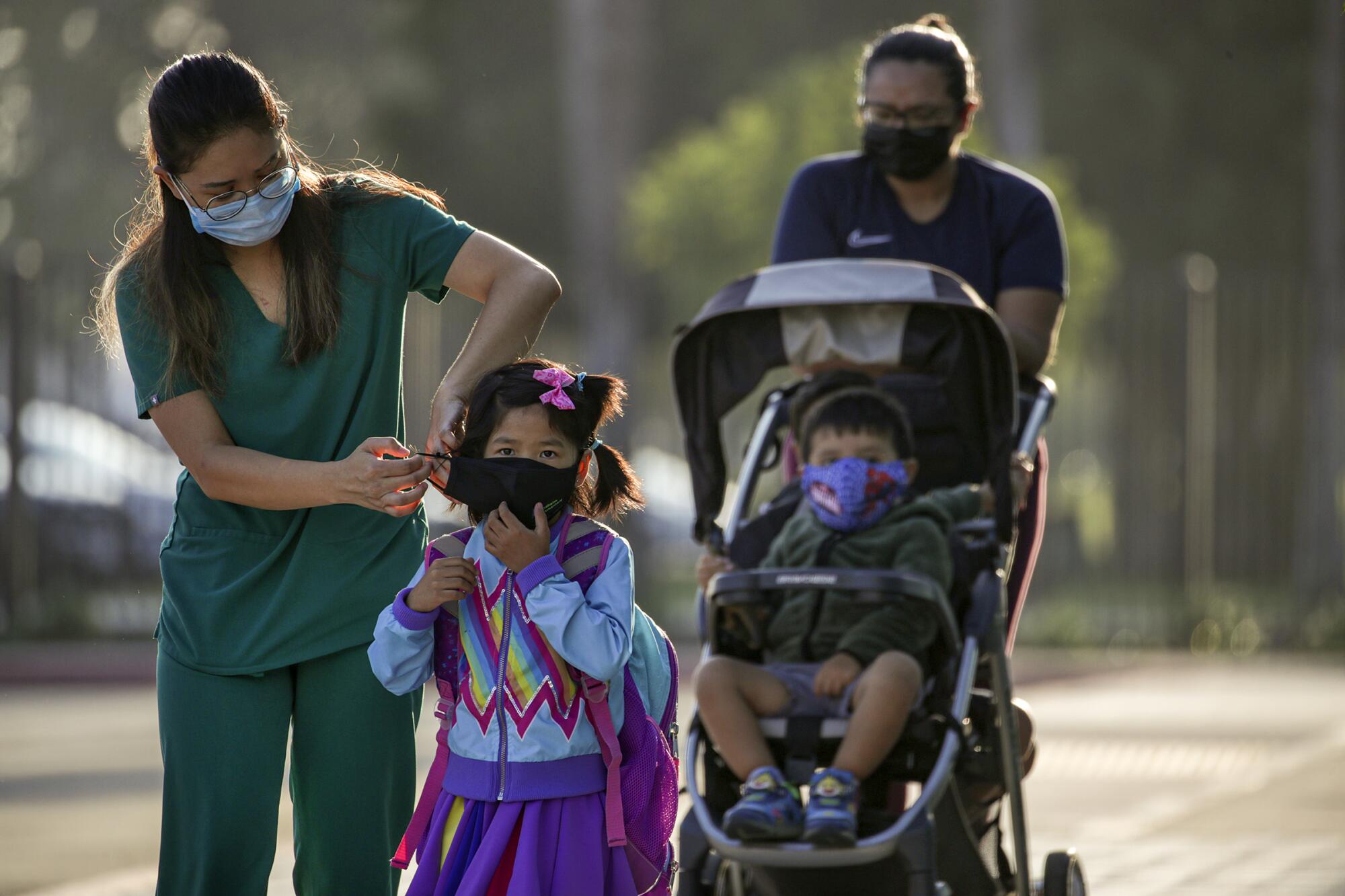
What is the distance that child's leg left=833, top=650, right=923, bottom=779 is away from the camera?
156 inches

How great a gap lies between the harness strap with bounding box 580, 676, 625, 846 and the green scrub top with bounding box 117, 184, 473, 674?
0.46 meters

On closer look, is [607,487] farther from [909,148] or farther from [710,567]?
[909,148]

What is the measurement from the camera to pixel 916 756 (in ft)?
13.6

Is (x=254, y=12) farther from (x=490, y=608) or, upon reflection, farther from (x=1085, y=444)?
(x=490, y=608)

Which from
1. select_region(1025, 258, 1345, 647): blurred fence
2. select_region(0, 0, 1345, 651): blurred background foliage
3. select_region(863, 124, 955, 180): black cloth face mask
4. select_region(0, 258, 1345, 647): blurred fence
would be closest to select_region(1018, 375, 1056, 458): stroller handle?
select_region(863, 124, 955, 180): black cloth face mask

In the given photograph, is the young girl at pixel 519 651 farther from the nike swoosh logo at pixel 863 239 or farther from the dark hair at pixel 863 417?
the nike swoosh logo at pixel 863 239

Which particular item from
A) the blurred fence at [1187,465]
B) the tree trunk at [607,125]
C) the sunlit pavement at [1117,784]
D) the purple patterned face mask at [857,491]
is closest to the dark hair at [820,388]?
the purple patterned face mask at [857,491]

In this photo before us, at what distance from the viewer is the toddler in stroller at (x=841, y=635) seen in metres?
3.91

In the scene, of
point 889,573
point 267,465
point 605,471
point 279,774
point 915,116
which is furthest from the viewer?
point 915,116

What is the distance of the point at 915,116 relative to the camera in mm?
4895

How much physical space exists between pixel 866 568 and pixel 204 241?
1.58 metres

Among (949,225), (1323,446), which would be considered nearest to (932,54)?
(949,225)

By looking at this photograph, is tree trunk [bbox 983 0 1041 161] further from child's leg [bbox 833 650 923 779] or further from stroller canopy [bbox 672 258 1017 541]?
child's leg [bbox 833 650 923 779]

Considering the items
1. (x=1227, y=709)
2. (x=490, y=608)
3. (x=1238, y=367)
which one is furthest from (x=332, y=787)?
(x=1238, y=367)
